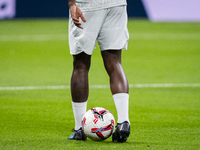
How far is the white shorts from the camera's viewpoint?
157 inches

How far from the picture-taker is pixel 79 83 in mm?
4129

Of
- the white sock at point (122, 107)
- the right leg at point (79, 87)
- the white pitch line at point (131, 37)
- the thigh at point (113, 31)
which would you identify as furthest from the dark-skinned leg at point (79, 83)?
the white pitch line at point (131, 37)

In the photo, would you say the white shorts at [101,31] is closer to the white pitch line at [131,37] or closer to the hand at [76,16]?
the hand at [76,16]

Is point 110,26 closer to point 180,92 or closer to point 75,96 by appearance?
point 75,96

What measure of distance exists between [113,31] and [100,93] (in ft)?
9.27

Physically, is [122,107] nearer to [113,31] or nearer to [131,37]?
[113,31]

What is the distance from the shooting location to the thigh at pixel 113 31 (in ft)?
13.1

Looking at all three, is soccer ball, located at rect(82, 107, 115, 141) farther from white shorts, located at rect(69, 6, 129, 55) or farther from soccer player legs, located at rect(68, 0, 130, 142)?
white shorts, located at rect(69, 6, 129, 55)

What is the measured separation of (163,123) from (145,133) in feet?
1.75

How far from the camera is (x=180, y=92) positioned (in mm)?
6855

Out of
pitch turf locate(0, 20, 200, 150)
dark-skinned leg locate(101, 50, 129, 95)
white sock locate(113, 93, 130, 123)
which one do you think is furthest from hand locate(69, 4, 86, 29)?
pitch turf locate(0, 20, 200, 150)

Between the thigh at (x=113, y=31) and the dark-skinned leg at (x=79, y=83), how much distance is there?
22 cm

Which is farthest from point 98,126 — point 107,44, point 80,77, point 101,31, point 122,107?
point 101,31

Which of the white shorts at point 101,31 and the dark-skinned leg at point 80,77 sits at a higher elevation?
the white shorts at point 101,31
